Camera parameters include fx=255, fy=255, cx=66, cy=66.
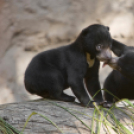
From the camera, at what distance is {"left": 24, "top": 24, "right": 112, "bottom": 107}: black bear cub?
117 inches

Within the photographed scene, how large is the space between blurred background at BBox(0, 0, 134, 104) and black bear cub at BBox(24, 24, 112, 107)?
219 cm

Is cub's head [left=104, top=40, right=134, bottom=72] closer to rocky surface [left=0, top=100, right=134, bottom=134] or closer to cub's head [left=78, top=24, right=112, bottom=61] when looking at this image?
cub's head [left=78, top=24, right=112, bottom=61]

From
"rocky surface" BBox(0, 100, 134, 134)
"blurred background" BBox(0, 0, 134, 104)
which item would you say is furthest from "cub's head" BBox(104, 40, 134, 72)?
"blurred background" BBox(0, 0, 134, 104)

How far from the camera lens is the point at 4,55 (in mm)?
5320

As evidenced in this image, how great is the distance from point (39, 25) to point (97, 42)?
2.64m

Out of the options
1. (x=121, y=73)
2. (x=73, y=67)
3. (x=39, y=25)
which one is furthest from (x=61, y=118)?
(x=39, y=25)

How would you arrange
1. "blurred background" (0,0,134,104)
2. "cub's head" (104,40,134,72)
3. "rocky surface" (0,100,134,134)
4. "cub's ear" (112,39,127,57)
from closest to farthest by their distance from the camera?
"rocky surface" (0,100,134,134), "cub's head" (104,40,134,72), "cub's ear" (112,39,127,57), "blurred background" (0,0,134,104)

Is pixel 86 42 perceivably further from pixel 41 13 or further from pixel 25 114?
pixel 41 13

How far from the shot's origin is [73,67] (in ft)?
9.98

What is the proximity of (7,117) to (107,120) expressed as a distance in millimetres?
1027

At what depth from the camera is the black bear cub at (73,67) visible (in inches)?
117

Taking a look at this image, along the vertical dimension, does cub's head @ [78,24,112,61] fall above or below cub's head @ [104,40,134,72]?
above

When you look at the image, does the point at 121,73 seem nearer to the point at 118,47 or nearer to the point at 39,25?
the point at 118,47

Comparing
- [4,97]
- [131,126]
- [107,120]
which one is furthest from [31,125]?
[4,97]
